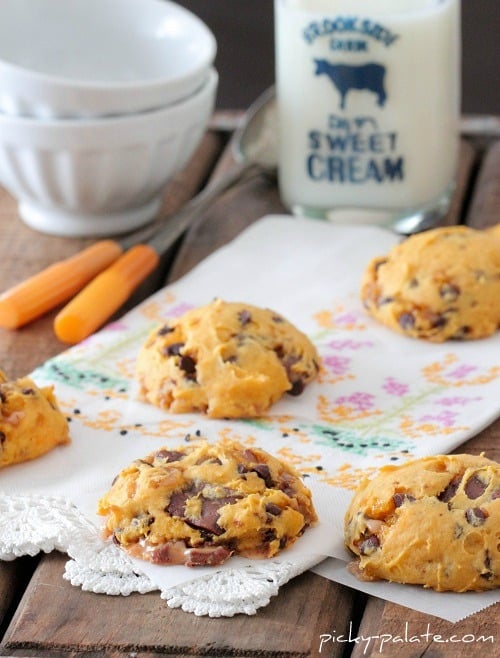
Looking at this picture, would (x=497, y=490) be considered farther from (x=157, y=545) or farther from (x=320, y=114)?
(x=320, y=114)

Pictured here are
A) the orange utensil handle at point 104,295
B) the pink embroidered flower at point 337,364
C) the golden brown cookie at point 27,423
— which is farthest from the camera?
the orange utensil handle at point 104,295

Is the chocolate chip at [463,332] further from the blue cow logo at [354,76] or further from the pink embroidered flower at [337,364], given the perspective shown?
the blue cow logo at [354,76]

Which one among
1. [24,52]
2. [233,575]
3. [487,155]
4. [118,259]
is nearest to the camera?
[233,575]

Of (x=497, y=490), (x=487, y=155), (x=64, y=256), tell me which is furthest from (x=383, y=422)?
(x=487, y=155)

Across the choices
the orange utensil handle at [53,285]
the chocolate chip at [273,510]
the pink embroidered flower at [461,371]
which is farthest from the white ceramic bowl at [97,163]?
the chocolate chip at [273,510]

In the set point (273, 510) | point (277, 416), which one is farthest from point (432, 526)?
point (277, 416)

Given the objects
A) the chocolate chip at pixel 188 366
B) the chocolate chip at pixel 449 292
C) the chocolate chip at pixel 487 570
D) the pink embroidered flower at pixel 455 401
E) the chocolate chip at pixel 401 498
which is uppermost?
the chocolate chip at pixel 401 498

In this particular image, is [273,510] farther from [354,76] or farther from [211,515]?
[354,76]
